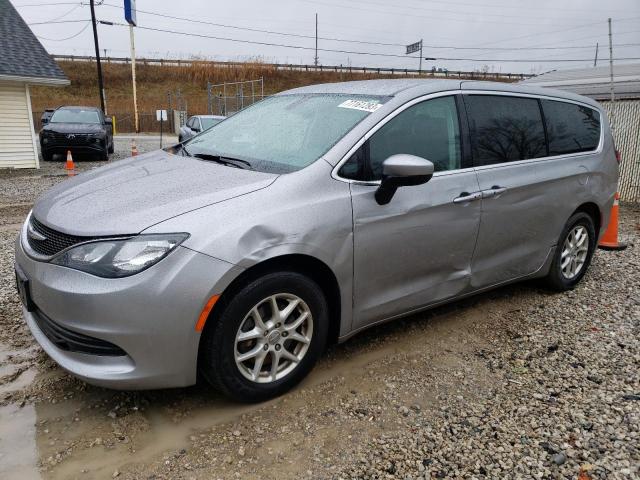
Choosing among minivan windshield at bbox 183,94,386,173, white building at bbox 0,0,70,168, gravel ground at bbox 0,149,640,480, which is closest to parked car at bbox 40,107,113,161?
white building at bbox 0,0,70,168

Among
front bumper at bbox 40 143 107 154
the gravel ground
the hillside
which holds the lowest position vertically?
the gravel ground

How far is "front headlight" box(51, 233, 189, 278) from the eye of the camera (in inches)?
89.1

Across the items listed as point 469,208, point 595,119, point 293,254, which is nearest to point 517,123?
point 469,208

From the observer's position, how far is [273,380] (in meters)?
2.71

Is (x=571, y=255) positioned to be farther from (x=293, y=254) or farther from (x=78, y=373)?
(x=78, y=373)

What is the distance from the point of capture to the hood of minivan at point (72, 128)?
1416 cm

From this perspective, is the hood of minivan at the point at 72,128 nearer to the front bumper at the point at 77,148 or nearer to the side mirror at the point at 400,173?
the front bumper at the point at 77,148

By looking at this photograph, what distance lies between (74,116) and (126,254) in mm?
14839

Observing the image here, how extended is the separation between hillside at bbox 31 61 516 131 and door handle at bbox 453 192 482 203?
4808 cm

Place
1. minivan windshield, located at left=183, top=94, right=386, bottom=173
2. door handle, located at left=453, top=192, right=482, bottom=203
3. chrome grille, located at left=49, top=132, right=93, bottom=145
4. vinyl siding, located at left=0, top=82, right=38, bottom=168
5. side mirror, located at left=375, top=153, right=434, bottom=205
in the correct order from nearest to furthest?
1. side mirror, located at left=375, top=153, right=434, bottom=205
2. minivan windshield, located at left=183, top=94, right=386, bottom=173
3. door handle, located at left=453, top=192, right=482, bottom=203
4. vinyl siding, located at left=0, top=82, right=38, bottom=168
5. chrome grille, located at left=49, top=132, right=93, bottom=145

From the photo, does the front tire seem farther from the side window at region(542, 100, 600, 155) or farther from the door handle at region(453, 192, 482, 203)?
the side window at region(542, 100, 600, 155)

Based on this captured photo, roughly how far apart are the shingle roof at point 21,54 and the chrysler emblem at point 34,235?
1189 cm

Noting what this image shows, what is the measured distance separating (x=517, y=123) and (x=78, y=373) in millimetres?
3350

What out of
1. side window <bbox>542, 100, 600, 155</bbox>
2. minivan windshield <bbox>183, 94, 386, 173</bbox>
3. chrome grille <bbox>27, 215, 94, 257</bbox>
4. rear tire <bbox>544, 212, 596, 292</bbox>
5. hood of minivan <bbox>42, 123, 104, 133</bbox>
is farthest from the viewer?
hood of minivan <bbox>42, 123, 104, 133</bbox>
